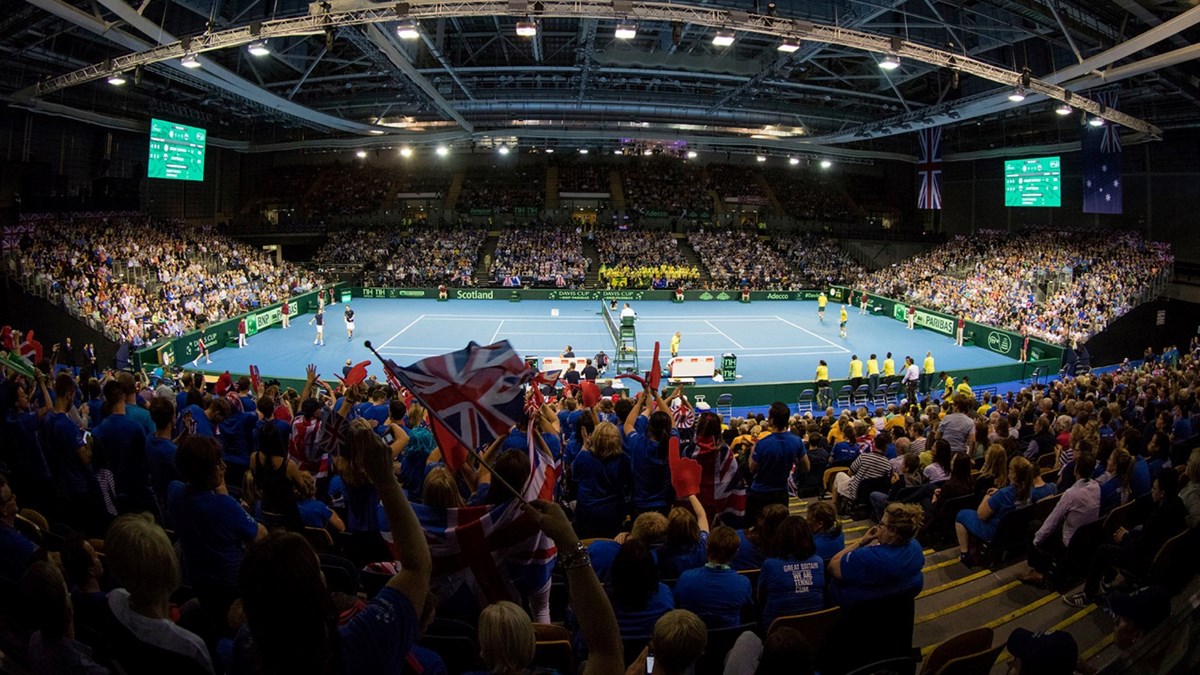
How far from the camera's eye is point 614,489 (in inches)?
250

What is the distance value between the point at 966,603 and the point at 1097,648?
106 cm

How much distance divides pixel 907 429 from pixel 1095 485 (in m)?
6.56

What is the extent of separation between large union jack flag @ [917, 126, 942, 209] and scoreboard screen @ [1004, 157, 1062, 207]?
12.6 feet

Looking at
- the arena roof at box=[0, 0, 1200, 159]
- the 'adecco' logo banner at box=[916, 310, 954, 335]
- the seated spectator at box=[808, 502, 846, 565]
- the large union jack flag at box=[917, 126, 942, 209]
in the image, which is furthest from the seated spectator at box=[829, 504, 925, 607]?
the large union jack flag at box=[917, 126, 942, 209]

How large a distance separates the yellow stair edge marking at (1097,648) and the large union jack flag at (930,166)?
1683 inches

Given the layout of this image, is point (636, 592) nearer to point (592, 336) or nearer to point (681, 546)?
point (681, 546)

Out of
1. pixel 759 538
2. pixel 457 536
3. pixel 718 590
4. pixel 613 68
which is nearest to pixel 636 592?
pixel 718 590

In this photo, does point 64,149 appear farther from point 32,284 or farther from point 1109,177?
point 1109,177

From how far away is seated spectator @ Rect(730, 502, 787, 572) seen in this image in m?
4.88

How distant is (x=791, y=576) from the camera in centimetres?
464

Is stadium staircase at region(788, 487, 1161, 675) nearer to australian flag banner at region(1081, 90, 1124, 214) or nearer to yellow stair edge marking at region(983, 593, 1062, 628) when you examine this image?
yellow stair edge marking at region(983, 593, 1062, 628)

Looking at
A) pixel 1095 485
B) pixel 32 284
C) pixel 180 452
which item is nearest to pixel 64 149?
pixel 32 284

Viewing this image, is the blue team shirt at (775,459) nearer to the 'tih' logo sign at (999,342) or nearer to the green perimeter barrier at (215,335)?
the green perimeter barrier at (215,335)

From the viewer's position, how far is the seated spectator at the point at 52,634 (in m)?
2.82
